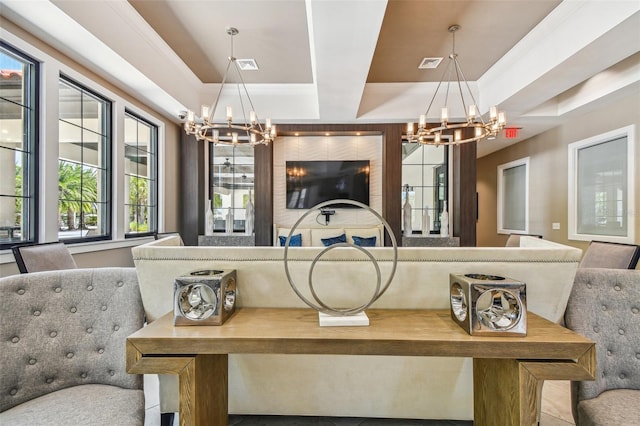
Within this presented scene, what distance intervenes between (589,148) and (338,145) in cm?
366

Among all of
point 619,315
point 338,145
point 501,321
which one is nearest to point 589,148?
point 338,145

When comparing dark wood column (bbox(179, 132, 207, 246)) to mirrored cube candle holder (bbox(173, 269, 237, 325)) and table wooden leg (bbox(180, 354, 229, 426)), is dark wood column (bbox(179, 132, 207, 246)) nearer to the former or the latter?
table wooden leg (bbox(180, 354, 229, 426))

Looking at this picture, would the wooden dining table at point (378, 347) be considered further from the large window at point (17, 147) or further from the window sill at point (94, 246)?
the large window at point (17, 147)

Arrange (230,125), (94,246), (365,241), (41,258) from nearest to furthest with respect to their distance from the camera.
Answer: (41,258), (230,125), (94,246), (365,241)

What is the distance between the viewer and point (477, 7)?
2.71 metres

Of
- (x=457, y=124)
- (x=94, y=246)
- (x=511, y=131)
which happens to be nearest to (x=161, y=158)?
(x=94, y=246)

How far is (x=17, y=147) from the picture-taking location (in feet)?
7.89

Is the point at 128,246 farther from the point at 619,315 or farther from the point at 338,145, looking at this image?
the point at 619,315

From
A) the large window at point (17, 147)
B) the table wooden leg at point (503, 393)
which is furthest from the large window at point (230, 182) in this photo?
the table wooden leg at point (503, 393)

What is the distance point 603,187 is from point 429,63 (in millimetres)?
2923

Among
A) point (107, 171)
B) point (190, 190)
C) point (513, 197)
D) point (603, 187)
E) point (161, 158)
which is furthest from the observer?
point (513, 197)

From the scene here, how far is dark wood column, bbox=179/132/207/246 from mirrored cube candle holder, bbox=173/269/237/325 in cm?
399

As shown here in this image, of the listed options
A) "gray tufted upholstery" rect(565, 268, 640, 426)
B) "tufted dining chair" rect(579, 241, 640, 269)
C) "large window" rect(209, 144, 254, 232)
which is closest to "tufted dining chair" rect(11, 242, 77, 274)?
"large window" rect(209, 144, 254, 232)

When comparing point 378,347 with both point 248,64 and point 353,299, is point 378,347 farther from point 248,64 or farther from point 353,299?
point 248,64
